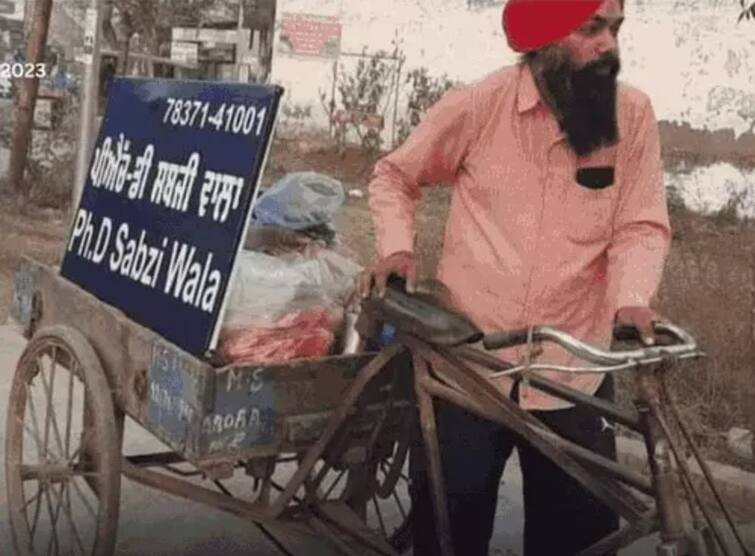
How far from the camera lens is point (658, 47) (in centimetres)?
1242

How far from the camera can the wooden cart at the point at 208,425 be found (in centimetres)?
335

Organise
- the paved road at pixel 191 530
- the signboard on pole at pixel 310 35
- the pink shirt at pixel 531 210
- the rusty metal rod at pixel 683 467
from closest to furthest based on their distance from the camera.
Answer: the rusty metal rod at pixel 683 467 → the pink shirt at pixel 531 210 → the paved road at pixel 191 530 → the signboard on pole at pixel 310 35

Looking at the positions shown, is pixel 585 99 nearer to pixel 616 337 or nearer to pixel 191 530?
pixel 616 337

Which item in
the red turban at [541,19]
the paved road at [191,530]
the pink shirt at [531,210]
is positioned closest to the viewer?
the red turban at [541,19]

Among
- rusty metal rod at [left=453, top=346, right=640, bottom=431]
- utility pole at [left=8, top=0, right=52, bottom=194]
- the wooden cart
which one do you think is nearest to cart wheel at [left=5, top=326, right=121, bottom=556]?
the wooden cart

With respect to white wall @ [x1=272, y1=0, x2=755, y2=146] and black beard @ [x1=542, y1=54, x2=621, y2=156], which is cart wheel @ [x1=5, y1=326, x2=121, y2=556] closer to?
black beard @ [x1=542, y1=54, x2=621, y2=156]

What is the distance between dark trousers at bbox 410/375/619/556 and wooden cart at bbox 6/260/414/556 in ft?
0.68

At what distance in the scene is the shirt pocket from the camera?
3.16 m

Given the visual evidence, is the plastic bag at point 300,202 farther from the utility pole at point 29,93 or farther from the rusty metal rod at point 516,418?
the utility pole at point 29,93

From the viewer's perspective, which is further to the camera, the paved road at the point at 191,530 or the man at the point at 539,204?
the paved road at the point at 191,530

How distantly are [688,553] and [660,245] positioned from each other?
2.54 feet

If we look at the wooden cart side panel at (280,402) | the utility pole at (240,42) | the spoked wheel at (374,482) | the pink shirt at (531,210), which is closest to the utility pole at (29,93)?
the utility pole at (240,42)

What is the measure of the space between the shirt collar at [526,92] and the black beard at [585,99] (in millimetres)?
37

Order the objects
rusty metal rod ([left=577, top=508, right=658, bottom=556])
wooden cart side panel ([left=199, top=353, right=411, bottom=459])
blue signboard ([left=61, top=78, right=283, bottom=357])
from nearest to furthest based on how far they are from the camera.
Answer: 1. rusty metal rod ([left=577, top=508, right=658, bottom=556])
2. wooden cart side panel ([left=199, top=353, right=411, bottom=459])
3. blue signboard ([left=61, top=78, right=283, bottom=357])
